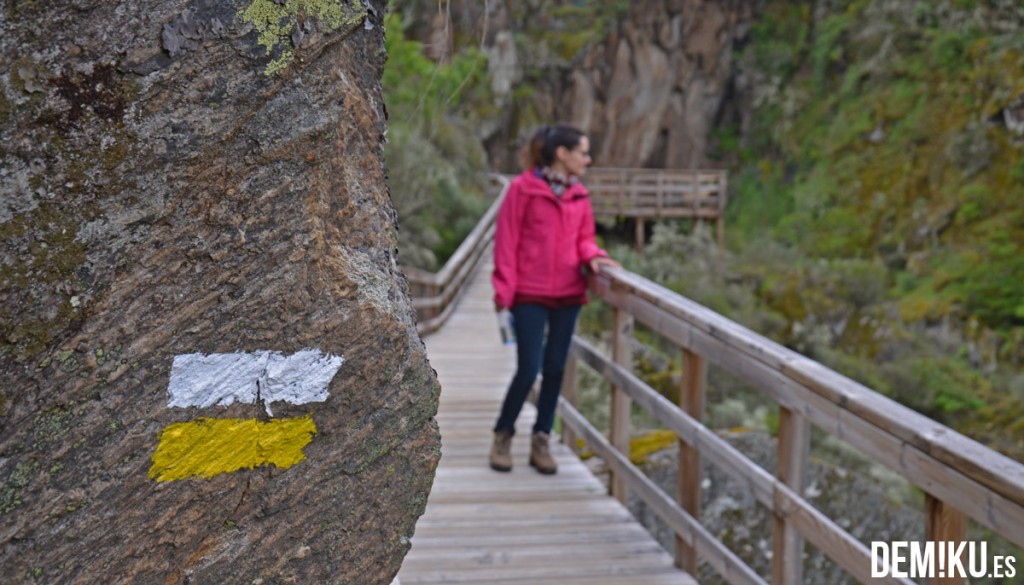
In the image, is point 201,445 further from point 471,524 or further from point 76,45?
point 471,524

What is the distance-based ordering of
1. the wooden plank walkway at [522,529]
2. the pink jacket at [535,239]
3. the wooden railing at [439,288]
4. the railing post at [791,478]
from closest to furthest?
the railing post at [791,478]
the wooden plank walkway at [522,529]
the pink jacket at [535,239]
the wooden railing at [439,288]

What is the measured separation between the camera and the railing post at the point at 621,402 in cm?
380

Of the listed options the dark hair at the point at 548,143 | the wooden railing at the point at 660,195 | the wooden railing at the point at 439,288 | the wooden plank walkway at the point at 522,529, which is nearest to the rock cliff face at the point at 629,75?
the wooden railing at the point at 660,195

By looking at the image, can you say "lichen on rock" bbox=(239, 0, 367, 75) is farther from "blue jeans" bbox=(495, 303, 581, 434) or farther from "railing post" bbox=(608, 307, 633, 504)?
"railing post" bbox=(608, 307, 633, 504)

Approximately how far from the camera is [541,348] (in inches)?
149

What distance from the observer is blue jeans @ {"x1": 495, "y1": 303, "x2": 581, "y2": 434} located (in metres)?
3.67

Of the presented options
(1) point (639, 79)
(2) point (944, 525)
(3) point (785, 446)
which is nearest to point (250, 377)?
(2) point (944, 525)

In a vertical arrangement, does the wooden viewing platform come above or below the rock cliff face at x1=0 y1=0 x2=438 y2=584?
below

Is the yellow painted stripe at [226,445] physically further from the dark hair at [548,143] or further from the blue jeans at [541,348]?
the dark hair at [548,143]

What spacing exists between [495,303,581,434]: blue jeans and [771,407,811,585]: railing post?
135 cm

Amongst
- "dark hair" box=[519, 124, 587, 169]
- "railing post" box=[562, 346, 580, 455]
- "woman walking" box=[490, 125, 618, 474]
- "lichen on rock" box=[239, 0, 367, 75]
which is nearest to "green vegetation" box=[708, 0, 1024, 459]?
"railing post" box=[562, 346, 580, 455]

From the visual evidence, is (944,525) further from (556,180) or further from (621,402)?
(556,180)

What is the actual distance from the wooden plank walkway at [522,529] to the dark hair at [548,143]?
1446mm

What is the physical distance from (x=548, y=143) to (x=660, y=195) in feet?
65.4
